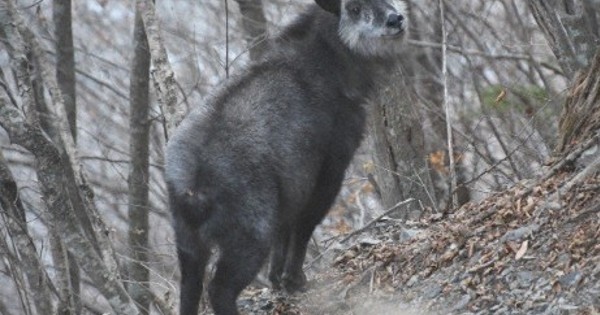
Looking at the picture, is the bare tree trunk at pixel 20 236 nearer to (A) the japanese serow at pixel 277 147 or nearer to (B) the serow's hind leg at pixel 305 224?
(A) the japanese serow at pixel 277 147

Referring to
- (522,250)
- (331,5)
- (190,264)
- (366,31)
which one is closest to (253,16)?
(331,5)

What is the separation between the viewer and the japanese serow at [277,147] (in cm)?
667

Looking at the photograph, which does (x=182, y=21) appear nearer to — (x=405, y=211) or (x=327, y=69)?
(x=405, y=211)

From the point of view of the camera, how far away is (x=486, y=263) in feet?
21.4

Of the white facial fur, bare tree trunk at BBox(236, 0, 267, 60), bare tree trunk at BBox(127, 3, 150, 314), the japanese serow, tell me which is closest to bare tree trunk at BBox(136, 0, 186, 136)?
the japanese serow

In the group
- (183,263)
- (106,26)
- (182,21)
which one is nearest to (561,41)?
(183,263)

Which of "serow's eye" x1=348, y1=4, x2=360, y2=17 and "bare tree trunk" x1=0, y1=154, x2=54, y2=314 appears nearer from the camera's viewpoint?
"bare tree trunk" x1=0, y1=154, x2=54, y2=314

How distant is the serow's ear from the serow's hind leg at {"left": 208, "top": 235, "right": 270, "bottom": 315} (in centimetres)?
206

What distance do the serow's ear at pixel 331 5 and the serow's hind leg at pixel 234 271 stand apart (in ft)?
6.77

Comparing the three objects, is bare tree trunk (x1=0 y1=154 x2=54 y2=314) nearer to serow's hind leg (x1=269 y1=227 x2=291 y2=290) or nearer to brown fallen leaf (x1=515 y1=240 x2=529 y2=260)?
serow's hind leg (x1=269 y1=227 x2=291 y2=290)

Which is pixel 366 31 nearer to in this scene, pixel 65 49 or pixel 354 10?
pixel 354 10

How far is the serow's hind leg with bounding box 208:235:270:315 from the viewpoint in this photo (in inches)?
263

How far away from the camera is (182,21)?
57.3ft

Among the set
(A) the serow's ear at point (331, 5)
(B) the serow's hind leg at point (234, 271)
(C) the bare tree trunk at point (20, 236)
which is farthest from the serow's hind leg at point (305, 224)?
(C) the bare tree trunk at point (20, 236)
